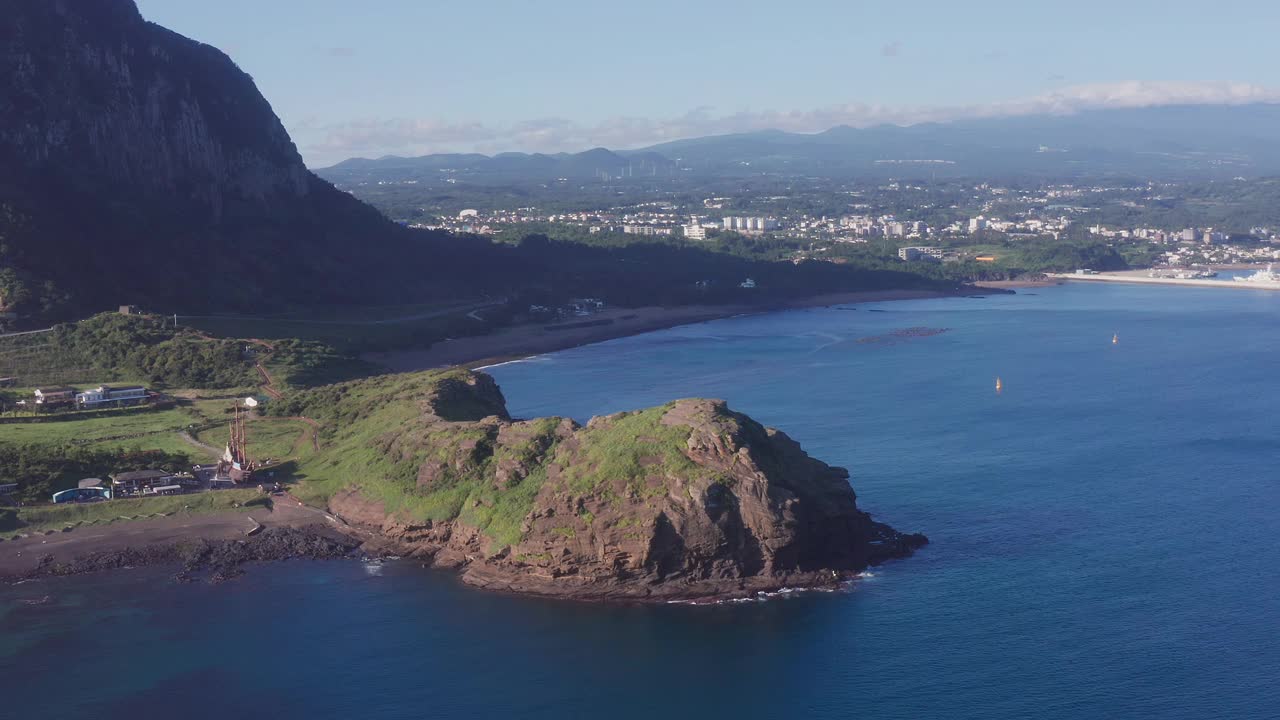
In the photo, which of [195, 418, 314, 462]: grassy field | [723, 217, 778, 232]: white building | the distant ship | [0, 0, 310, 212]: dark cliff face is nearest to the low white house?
[195, 418, 314, 462]: grassy field

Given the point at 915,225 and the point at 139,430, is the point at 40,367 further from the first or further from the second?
the point at 915,225

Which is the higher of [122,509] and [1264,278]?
[122,509]

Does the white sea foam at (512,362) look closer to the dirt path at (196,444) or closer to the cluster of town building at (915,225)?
the dirt path at (196,444)

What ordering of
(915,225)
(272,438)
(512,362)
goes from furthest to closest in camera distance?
(915,225), (512,362), (272,438)

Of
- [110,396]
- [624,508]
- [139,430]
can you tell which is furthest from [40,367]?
[624,508]

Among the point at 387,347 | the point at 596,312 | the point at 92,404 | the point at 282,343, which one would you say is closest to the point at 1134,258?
the point at 596,312

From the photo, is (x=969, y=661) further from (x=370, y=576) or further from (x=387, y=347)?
(x=387, y=347)

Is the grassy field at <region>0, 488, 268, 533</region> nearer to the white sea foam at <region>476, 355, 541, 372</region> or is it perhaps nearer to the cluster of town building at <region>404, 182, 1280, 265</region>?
the white sea foam at <region>476, 355, 541, 372</region>

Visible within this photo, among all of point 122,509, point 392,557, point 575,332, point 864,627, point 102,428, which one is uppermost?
point 102,428
